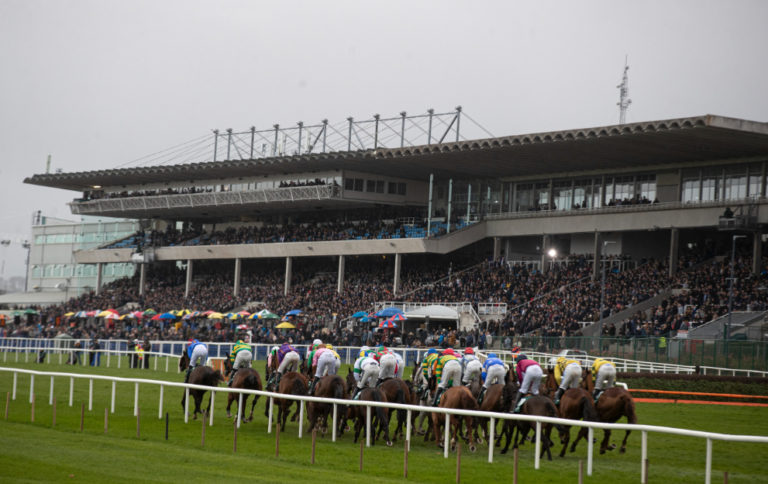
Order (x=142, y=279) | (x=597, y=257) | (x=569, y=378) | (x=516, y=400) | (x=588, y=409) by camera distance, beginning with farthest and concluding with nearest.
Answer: (x=142, y=279)
(x=597, y=257)
(x=516, y=400)
(x=569, y=378)
(x=588, y=409)

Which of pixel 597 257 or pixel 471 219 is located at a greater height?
pixel 471 219

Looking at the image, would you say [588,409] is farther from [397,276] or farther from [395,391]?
[397,276]

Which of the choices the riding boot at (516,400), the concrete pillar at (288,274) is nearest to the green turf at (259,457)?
the riding boot at (516,400)

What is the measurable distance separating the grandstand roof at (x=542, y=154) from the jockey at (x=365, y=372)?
83.6 ft

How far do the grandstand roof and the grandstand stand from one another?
0.32 feet

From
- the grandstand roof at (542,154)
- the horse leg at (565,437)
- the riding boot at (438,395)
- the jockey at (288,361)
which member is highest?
the grandstand roof at (542,154)

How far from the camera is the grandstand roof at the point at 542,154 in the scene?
130 feet

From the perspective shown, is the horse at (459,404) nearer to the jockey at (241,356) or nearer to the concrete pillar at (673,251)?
the jockey at (241,356)

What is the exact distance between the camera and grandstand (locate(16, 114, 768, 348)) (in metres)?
42.0

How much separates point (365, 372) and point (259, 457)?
2967mm

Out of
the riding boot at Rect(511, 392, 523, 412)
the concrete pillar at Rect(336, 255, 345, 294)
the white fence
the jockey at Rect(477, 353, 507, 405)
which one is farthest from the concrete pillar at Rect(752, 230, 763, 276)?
the riding boot at Rect(511, 392, 523, 412)

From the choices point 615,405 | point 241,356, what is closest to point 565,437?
point 615,405

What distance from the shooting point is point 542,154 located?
46375 millimetres

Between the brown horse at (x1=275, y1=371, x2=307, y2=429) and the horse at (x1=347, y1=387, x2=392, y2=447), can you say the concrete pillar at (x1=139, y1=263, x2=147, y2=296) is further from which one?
the horse at (x1=347, y1=387, x2=392, y2=447)
